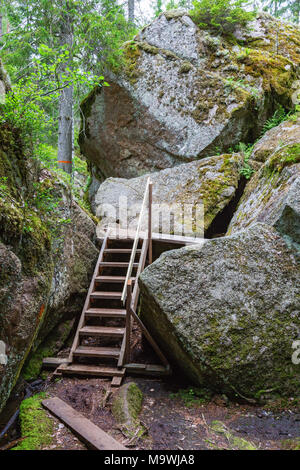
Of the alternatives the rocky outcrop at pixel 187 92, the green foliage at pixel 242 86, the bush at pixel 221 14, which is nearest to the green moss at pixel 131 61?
the rocky outcrop at pixel 187 92

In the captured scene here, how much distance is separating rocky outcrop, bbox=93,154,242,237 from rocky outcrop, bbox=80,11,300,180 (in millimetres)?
824

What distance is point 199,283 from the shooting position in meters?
3.84

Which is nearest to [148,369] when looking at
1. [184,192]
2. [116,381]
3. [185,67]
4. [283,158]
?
[116,381]

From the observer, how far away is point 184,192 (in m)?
7.21

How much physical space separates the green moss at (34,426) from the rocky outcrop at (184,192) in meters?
3.76

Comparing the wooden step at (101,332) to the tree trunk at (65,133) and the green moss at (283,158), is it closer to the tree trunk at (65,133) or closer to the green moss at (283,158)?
the green moss at (283,158)

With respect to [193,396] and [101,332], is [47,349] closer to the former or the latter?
[101,332]

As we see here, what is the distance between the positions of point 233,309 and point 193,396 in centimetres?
121

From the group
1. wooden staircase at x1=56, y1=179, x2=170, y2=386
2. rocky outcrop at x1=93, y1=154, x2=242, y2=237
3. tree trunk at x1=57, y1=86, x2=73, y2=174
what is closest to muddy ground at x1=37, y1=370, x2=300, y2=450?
wooden staircase at x1=56, y1=179, x2=170, y2=386

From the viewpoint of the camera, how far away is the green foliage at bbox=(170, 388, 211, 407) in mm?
3605

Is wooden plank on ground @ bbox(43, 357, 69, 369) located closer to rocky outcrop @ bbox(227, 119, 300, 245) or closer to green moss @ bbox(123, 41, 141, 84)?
rocky outcrop @ bbox(227, 119, 300, 245)

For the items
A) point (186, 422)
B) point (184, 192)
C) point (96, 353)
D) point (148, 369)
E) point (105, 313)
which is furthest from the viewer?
point (184, 192)

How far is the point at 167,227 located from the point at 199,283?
3055 millimetres

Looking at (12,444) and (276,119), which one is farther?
(276,119)
